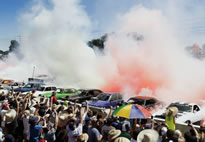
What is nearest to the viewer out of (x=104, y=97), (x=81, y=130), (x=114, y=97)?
(x=81, y=130)

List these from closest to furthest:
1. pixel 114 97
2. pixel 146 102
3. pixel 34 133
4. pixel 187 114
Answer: pixel 34 133
pixel 187 114
pixel 146 102
pixel 114 97

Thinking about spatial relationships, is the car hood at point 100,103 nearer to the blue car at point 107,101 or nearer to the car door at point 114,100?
the blue car at point 107,101

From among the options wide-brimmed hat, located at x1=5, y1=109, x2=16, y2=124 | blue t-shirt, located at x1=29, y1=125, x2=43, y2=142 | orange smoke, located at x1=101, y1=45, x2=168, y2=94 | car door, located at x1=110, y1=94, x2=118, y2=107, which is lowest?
blue t-shirt, located at x1=29, y1=125, x2=43, y2=142

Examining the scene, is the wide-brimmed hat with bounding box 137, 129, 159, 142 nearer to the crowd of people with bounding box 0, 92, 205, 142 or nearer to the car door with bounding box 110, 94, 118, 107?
the crowd of people with bounding box 0, 92, 205, 142

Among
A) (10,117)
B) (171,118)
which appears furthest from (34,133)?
(171,118)

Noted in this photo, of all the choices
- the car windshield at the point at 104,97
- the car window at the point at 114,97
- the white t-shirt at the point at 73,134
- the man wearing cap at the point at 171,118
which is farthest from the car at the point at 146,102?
the white t-shirt at the point at 73,134

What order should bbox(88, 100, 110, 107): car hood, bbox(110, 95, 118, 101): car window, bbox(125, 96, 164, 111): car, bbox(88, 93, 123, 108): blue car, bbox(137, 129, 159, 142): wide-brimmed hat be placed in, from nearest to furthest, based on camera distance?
bbox(137, 129, 159, 142): wide-brimmed hat → bbox(125, 96, 164, 111): car → bbox(88, 100, 110, 107): car hood → bbox(88, 93, 123, 108): blue car → bbox(110, 95, 118, 101): car window

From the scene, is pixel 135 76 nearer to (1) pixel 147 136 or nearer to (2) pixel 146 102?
(2) pixel 146 102

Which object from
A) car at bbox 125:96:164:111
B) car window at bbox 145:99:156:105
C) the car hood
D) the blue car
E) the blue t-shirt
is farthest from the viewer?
the blue car

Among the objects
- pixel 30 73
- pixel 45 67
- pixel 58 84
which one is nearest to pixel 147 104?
pixel 58 84

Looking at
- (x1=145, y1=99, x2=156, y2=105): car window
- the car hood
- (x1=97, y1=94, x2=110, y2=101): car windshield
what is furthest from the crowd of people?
(x1=97, y1=94, x2=110, y2=101): car windshield

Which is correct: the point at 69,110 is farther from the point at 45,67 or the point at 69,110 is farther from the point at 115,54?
the point at 45,67

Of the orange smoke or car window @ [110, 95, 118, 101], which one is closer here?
car window @ [110, 95, 118, 101]

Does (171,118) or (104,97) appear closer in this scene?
(171,118)
